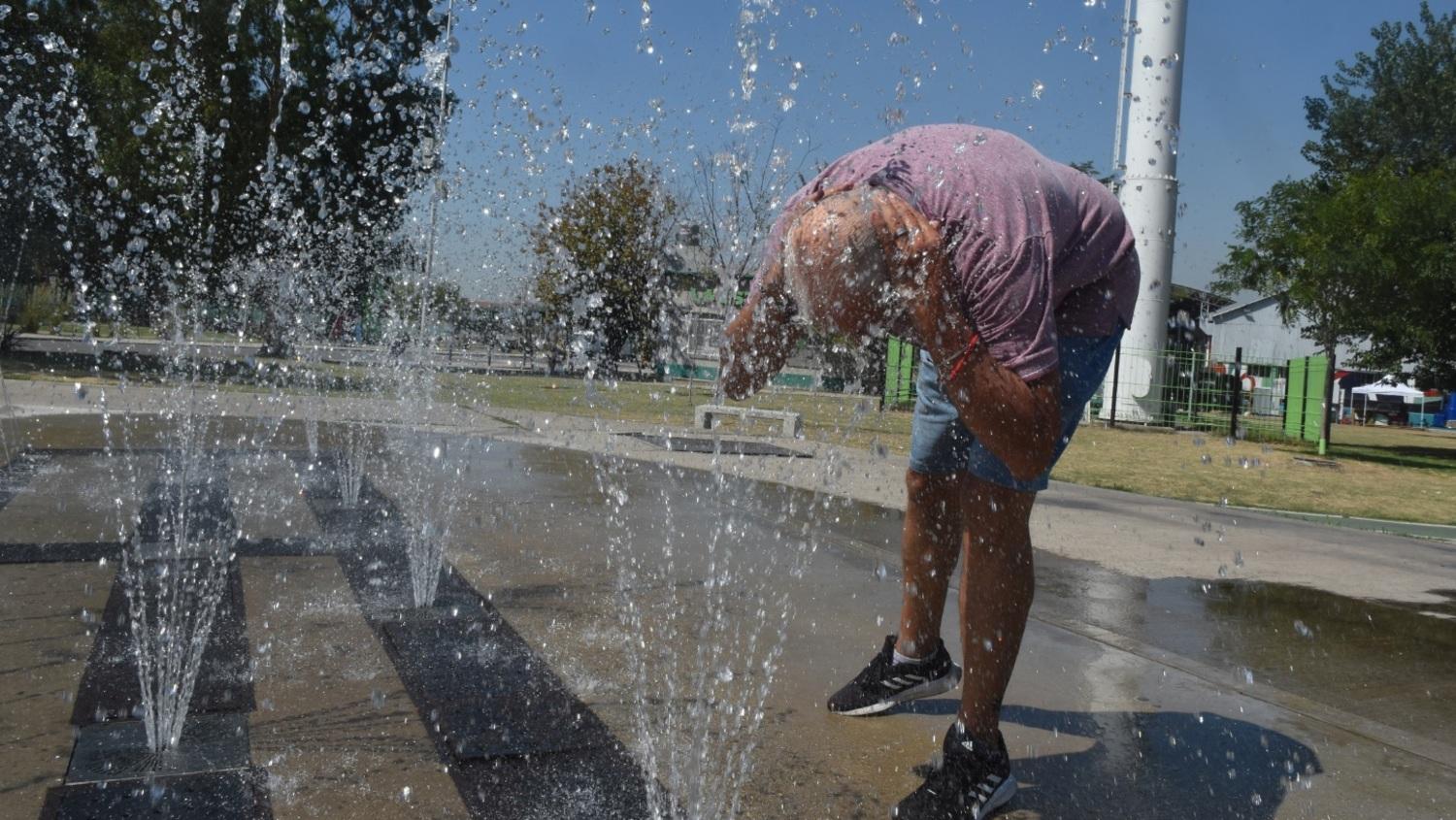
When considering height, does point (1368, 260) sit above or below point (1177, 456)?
above

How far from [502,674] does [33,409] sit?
7.65 metres

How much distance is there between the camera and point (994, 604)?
7.41 feet

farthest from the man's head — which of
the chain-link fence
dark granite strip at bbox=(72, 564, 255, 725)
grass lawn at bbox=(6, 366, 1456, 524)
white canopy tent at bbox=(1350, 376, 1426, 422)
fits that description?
white canopy tent at bbox=(1350, 376, 1426, 422)

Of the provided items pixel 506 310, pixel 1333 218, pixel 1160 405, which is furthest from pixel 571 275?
pixel 1333 218

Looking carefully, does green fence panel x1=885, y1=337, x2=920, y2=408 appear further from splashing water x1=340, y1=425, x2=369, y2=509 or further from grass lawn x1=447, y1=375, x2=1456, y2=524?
splashing water x1=340, y1=425, x2=369, y2=509

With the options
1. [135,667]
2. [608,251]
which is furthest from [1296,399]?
[135,667]

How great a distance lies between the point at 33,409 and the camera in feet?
28.6

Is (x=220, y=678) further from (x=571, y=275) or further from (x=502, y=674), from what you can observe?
(x=571, y=275)

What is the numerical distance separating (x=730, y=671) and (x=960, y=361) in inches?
53.4

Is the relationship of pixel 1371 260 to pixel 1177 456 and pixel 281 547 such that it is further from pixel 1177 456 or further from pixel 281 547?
pixel 281 547

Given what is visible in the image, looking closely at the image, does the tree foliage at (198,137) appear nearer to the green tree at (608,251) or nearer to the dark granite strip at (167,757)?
the green tree at (608,251)

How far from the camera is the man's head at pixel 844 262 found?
1995 millimetres

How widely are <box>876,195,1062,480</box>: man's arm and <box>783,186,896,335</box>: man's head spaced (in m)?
0.03

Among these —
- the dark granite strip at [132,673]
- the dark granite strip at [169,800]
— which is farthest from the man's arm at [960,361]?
the dark granite strip at [132,673]
